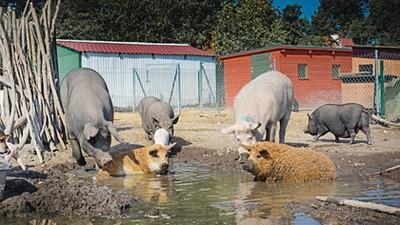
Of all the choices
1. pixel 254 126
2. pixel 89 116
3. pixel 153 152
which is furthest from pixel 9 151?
pixel 254 126

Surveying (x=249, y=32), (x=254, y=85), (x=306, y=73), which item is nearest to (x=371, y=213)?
(x=254, y=85)

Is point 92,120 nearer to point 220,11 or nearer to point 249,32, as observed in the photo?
point 249,32

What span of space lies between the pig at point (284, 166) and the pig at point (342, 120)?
415cm

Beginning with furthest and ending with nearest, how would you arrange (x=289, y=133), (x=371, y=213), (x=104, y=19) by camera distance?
(x=104, y=19) → (x=289, y=133) → (x=371, y=213)

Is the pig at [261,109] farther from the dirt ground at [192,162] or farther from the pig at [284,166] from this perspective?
the pig at [284,166]

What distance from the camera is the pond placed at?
19.9 feet

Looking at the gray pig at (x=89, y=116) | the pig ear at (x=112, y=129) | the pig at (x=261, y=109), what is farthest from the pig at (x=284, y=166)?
the gray pig at (x=89, y=116)

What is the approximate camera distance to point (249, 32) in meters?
41.0

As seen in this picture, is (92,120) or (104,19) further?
(104,19)

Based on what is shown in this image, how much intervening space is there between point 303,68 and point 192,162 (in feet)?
63.3

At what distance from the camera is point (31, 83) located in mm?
11805

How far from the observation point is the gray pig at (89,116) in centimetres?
907

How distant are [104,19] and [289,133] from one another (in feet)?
103

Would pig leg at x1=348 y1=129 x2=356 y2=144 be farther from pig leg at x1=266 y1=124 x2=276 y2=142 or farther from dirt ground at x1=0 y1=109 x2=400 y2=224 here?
pig leg at x1=266 y1=124 x2=276 y2=142
